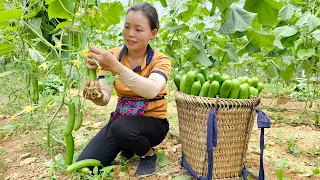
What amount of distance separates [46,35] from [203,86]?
82cm

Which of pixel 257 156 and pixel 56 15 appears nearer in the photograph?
pixel 56 15

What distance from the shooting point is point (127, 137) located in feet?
5.95

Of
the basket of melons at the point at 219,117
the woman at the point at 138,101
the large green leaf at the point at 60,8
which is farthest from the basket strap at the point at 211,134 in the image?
the large green leaf at the point at 60,8

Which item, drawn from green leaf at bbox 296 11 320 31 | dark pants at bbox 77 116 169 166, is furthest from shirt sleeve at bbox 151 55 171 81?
green leaf at bbox 296 11 320 31

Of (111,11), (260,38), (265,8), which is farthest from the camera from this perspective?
(260,38)

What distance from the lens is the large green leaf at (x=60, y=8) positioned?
118 cm

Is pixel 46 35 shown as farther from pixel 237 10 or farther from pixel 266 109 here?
pixel 266 109

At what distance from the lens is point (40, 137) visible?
2439 mm

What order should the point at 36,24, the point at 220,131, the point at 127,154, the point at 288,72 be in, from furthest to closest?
1. the point at 288,72
2. the point at 127,154
3. the point at 220,131
4. the point at 36,24

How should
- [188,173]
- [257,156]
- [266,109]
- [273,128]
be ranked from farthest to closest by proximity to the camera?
[266,109] < [273,128] < [257,156] < [188,173]

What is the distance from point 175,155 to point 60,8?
1.36m

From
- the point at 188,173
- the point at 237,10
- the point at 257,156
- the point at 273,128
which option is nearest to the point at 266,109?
the point at 273,128

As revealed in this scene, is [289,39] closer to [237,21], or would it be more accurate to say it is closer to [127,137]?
[237,21]

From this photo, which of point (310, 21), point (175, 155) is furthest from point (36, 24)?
point (310, 21)
